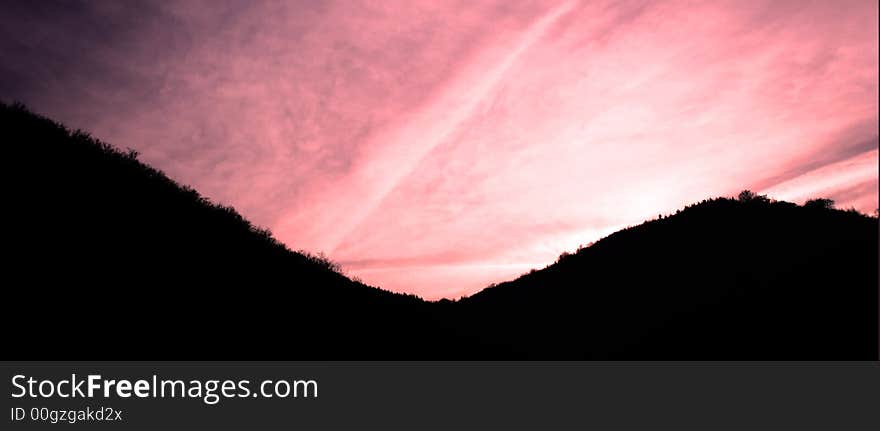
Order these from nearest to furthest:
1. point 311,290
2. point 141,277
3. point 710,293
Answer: point 141,277, point 311,290, point 710,293

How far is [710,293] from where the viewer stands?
27828 mm

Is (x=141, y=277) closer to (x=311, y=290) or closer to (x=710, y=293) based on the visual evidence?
(x=311, y=290)

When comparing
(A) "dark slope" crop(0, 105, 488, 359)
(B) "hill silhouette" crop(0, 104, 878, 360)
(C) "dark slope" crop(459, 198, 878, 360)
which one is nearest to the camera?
(A) "dark slope" crop(0, 105, 488, 359)

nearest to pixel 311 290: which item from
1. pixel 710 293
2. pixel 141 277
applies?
pixel 141 277

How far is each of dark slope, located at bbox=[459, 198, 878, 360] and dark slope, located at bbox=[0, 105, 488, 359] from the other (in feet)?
46.5

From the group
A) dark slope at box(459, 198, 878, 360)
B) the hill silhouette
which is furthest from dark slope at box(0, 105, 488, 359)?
dark slope at box(459, 198, 878, 360)

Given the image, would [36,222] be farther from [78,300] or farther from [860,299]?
[860,299]

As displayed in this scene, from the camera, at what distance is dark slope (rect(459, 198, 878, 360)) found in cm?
2139

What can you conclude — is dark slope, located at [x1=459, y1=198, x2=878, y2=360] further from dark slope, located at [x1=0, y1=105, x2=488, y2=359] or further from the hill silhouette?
dark slope, located at [x1=0, y1=105, x2=488, y2=359]

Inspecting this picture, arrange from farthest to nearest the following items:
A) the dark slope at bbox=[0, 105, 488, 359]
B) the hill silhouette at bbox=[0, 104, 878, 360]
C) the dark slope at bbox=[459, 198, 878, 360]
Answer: the dark slope at bbox=[459, 198, 878, 360]
the hill silhouette at bbox=[0, 104, 878, 360]
the dark slope at bbox=[0, 105, 488, 359]

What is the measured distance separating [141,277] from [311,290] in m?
6.50

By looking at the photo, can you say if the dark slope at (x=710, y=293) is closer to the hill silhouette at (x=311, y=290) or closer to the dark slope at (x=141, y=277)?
the hill silhouette at (x=311, y=290)
